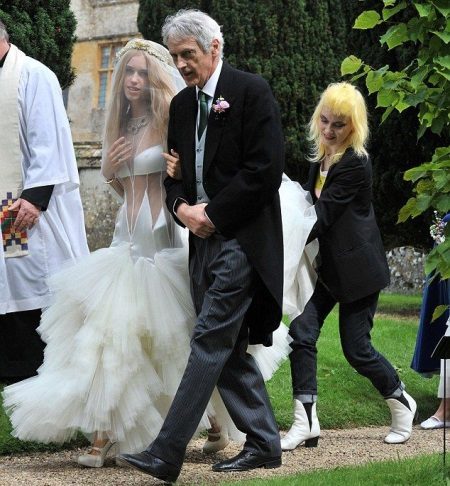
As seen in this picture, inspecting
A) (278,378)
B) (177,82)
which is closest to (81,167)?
(278,378)

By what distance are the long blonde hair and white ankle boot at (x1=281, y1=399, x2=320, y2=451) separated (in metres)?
1.74

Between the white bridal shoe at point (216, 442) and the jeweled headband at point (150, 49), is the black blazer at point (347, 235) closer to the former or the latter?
the white bridal shoe at point (216, 442)

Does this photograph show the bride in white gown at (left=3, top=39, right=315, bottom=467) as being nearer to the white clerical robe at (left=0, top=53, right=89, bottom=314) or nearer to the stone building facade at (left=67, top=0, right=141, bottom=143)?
the white clerical robe at (left=0, top=53, right=89, bottom=314)

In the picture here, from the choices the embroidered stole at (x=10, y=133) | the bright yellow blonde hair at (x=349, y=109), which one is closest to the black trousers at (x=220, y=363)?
the bright yellow blonde hair at (x=349, y=109)

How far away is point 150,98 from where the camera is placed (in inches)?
233

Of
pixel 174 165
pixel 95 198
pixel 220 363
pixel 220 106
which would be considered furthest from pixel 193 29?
pixel 95 198

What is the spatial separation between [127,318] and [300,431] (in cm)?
150

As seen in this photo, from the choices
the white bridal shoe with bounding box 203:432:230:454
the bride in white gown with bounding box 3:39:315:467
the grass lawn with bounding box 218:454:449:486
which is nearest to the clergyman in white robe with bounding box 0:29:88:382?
the bride in white gown with bounding box 3:39:315:467

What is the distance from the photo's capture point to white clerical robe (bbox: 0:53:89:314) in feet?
22.9

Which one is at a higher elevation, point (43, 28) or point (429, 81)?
point (43, 28)

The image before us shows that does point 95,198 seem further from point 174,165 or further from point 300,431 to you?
point 174,165

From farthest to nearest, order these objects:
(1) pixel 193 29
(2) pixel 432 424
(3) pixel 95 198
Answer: (3) pixel 95 198, (2) pixel 432 424, (1) pixel 193 29

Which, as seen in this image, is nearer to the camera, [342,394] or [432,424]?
[432,424]

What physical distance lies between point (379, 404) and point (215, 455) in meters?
2.33
